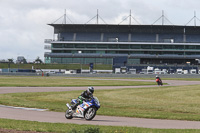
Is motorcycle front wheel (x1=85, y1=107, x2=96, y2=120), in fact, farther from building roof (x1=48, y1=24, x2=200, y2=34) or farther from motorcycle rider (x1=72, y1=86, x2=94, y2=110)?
building roof (x1=48, y1=24, x2=200, y2=34)

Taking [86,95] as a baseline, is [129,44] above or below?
above

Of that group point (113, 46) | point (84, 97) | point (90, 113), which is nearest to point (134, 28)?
point (113, 46)

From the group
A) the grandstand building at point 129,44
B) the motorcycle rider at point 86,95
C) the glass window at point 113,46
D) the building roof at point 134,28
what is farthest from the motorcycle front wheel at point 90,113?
the glass window at point 113,46

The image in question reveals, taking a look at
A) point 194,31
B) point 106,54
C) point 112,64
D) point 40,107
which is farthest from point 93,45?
point 40,107

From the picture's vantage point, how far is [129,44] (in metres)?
141

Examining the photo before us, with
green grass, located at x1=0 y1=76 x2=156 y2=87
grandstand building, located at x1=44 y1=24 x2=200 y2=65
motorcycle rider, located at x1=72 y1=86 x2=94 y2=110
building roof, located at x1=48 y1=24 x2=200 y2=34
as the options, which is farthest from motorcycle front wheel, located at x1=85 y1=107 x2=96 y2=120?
building roof, located at x1=48 y1=24 x2=200 y2=34

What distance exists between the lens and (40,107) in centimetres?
2284

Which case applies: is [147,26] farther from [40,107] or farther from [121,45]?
[40,107]

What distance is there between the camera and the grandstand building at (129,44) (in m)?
138

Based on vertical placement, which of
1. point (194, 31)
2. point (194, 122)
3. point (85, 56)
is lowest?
point (194, 122)

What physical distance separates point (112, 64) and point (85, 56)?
16.8m

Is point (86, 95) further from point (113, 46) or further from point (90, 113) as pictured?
point (113, 46)

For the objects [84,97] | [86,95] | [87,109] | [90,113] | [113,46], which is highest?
[113,46]

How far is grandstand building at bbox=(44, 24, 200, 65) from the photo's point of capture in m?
138
